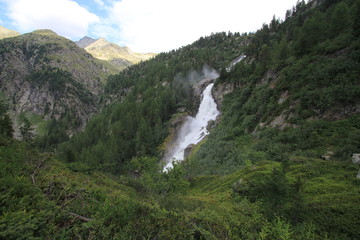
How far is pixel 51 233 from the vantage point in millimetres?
4328

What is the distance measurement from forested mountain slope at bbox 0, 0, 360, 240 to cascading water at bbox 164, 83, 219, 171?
4876mm

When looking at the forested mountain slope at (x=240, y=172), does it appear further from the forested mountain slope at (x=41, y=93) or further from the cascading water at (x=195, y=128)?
the forested mountain slope at (x=41, y=93)

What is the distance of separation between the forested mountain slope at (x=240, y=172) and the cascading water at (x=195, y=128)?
488 centimetres

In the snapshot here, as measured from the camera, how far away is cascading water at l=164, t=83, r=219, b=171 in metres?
56.5

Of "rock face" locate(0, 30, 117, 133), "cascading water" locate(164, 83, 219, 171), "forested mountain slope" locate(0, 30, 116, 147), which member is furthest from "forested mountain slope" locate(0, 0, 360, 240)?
"rock face" locate(0, 30, 117, 133)

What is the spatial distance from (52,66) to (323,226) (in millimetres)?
248961

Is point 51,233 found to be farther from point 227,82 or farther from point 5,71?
point 5,71

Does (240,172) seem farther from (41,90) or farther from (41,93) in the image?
(41,90)

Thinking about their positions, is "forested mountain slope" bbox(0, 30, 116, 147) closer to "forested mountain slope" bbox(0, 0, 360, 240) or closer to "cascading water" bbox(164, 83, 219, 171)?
"forested mountain slope" bbox(0, 0, 360, 240)

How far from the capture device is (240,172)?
23.3 metres

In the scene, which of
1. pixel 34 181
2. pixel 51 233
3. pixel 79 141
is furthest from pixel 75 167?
pixel 79 141

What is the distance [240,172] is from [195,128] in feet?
137

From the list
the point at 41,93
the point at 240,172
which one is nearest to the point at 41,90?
the point at 41,93

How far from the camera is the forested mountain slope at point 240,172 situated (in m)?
5.15
